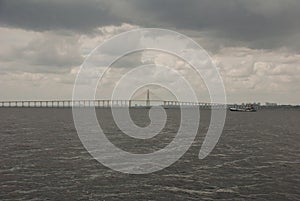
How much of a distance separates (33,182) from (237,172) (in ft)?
83.0

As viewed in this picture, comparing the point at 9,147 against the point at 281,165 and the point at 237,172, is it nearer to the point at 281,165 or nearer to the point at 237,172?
the point at 237,172

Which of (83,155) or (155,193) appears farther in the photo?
(83,155)

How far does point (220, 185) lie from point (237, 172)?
8120mm

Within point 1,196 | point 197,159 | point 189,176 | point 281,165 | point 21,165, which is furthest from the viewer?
point 197,159

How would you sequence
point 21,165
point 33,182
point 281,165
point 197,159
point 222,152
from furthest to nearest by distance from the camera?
1. point 222,152
2. point 197,159
3. point 281,165
4. point 21,165
5. point 33,182

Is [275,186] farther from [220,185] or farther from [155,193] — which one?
[155,193]

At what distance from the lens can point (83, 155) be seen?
63.0 m

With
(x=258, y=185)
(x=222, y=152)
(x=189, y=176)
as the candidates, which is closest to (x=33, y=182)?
(x=189, y=176)

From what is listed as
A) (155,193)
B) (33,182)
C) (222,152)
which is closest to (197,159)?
(222,152)

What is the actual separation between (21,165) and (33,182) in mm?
10795

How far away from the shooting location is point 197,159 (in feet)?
199

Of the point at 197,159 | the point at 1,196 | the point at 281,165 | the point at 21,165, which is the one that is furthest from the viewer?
the point at 197,159

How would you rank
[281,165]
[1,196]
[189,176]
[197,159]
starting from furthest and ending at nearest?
[197,159]
[281,165]
[189,176]
[1,196]

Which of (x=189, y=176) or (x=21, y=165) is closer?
(x=189, y=176)
